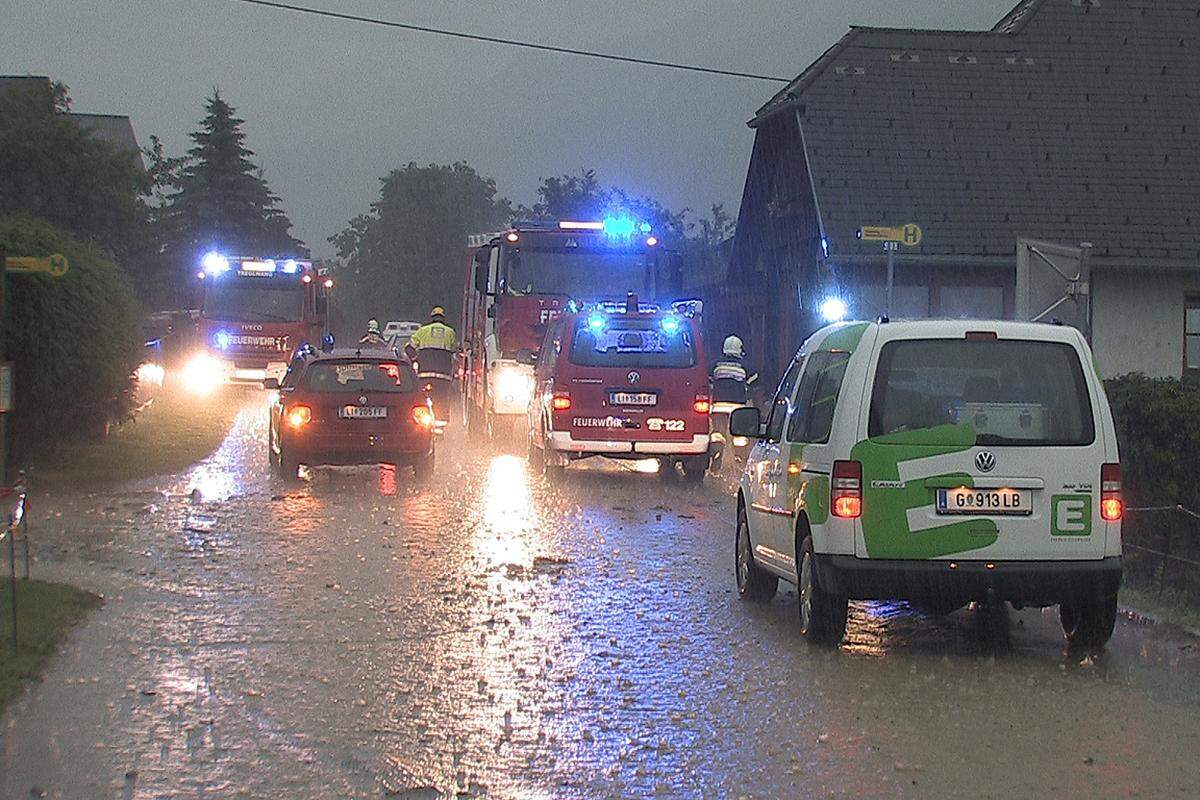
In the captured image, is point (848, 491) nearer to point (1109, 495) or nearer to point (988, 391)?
point (988, 391)

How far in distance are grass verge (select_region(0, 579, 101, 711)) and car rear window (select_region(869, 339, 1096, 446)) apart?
4.58 meters

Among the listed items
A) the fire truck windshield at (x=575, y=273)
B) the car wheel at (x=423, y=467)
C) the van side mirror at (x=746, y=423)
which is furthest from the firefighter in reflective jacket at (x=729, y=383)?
the van side mirror at (x=746, y=423)

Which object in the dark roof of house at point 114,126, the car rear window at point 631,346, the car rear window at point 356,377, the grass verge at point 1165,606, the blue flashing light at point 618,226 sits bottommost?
the grass verge at point 1165,606

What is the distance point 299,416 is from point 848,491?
38.0ft

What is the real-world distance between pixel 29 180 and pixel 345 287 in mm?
81639

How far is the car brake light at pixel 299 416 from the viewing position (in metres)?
20.0

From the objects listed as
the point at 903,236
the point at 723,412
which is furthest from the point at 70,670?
the point at 723,412

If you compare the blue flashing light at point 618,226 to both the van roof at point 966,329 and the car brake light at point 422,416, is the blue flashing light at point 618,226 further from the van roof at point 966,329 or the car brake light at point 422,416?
the van roof at point 966,329

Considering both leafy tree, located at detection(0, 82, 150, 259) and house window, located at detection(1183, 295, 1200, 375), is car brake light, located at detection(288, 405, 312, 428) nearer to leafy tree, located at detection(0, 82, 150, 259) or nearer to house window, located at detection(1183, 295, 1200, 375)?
house window, located at detection(1183, 295, 1200, 375)

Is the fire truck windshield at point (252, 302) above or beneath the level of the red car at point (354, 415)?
above

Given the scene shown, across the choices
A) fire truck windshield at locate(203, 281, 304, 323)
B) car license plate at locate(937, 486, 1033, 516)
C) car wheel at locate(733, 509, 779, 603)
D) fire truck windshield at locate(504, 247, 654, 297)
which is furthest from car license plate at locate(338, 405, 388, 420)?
fire truck windshield at locate(203, 281, 304, 323)

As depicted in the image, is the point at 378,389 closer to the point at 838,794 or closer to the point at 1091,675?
the point at 1091,675

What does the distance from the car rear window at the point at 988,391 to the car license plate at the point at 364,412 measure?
11.3 metres

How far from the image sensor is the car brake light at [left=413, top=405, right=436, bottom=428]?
799 inches
